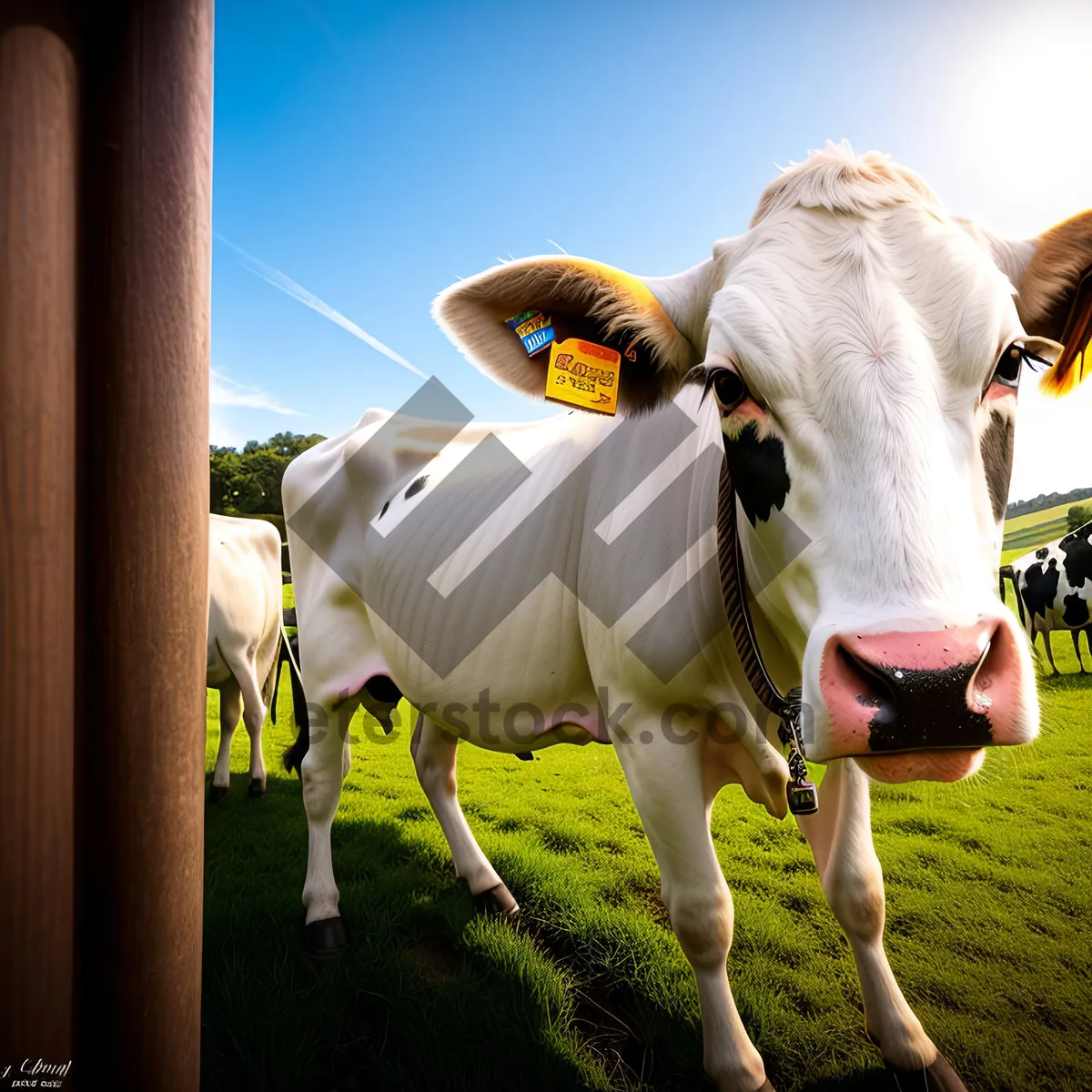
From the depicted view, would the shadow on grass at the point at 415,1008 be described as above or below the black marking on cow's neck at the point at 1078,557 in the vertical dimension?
below

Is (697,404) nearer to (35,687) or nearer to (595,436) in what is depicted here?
(595,436)

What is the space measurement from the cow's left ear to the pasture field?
1111 millimetres

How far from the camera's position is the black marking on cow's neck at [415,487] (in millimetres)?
3059

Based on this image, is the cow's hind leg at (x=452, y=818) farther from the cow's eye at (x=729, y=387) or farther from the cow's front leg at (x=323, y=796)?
the cow's eye at (x=729, y=387)

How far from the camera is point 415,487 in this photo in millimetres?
3092

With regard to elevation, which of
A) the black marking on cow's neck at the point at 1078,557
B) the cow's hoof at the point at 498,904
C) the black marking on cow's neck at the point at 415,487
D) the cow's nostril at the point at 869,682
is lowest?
the cow's hoof at the point at 498,904

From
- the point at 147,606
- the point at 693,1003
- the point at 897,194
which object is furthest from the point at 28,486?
the point at 693,1003

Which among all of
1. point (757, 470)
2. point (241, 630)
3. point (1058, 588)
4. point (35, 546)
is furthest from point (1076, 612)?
point (35, 546)

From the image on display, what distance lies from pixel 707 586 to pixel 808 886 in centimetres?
226

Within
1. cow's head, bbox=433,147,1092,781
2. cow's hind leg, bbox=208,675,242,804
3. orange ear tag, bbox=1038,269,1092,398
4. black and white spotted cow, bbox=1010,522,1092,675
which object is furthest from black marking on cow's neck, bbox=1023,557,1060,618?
cow's hind leg, bbox=208,675,242,804

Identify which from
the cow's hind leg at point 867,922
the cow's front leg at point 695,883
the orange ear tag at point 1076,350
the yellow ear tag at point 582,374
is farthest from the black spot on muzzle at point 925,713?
the orange ear tag at point 1076,350

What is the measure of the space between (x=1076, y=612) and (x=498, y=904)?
7131 millimetres

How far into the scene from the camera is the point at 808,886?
10.4ft

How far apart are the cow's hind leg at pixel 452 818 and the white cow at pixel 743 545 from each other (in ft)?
0.07
